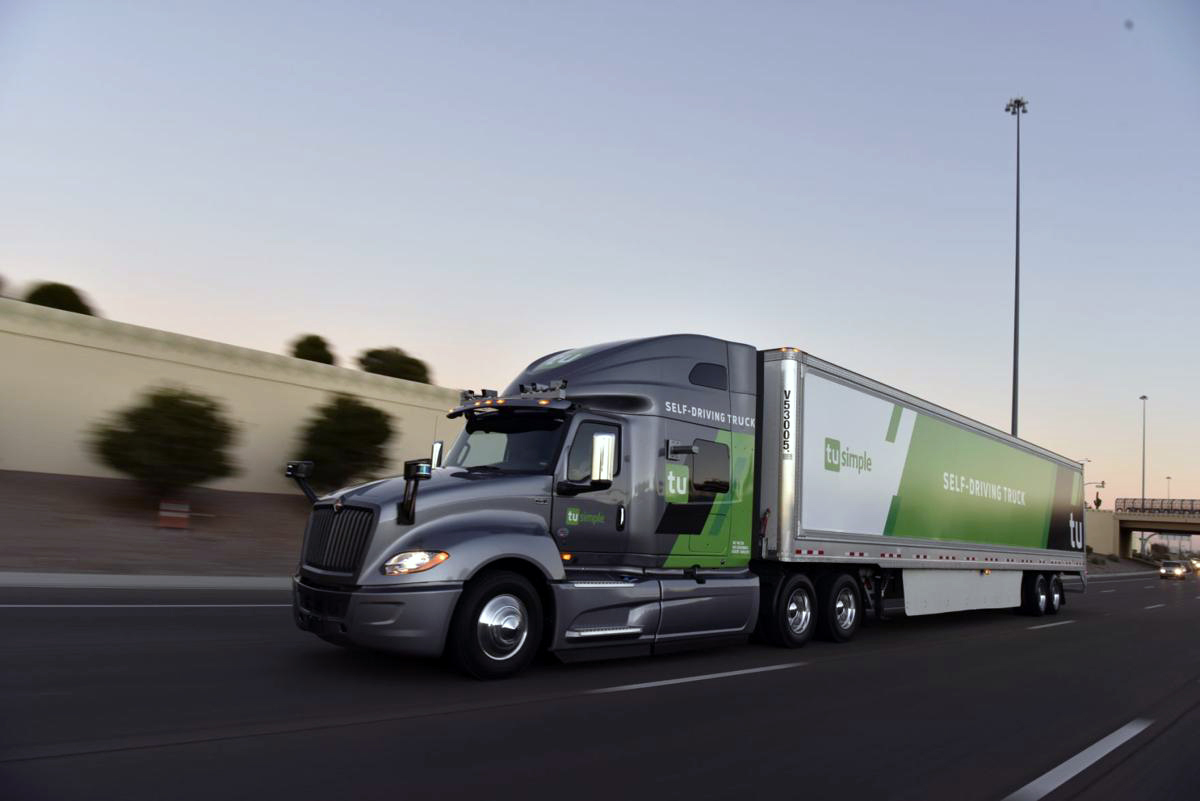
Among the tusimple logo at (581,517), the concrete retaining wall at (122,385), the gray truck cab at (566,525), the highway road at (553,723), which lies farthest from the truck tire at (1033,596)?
the concrete retaining wall at (122,385)

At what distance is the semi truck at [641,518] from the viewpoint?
753cm

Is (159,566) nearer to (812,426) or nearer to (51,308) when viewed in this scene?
(51,308)

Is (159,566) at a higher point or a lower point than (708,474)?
lower

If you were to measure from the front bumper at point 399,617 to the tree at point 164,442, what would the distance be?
15.2 meters

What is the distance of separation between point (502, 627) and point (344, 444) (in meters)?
18.7

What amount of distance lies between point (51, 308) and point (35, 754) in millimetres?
21717

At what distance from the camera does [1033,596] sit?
62.0 ft

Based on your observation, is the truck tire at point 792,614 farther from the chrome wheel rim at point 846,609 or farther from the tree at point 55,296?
the tree at point 55,296

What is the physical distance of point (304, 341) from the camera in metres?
31.6

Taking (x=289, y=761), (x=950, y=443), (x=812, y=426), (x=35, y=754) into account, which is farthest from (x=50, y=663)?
(x=950, y=443)

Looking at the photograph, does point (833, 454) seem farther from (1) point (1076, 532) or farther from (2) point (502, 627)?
(1) point (1076, 532)

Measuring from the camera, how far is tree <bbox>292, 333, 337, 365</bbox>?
31.4 m

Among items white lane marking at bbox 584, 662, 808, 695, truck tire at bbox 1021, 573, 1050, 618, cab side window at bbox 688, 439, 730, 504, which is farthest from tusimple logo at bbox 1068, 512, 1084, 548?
cab side window at bbox 688, 439, 730, 504

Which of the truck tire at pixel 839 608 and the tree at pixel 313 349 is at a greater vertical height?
the tree at pixel 313 349
